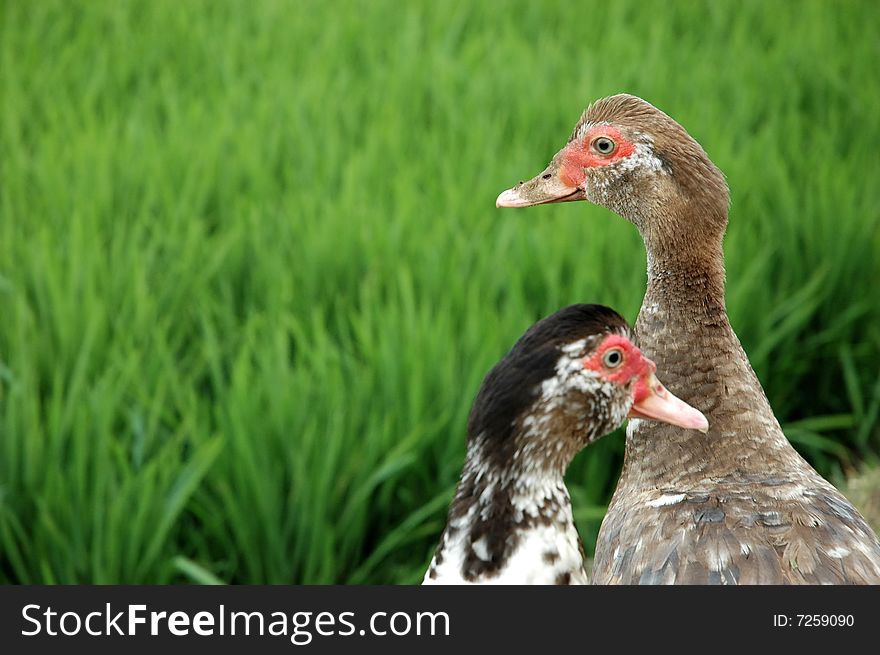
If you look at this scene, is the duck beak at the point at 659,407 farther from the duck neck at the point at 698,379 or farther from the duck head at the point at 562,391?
the duck neck at the point at 698,379

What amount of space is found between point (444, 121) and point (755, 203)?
109 centimetres

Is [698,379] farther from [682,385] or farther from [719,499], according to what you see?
[719,499]

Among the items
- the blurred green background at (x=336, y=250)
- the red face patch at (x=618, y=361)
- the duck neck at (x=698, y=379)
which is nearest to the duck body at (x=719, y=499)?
the duck neck at (x=698, y=379)

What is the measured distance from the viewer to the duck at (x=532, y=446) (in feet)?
4.81

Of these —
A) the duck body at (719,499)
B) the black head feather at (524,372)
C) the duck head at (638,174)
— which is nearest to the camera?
the black head feather at (524,372)

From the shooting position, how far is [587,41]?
456 centimetres

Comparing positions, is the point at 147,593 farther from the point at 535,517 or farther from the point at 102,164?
the point at 102,164

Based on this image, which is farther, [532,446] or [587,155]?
[587,155]

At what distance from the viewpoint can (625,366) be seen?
1530mm

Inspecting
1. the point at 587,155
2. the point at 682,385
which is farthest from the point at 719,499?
the point at 587,155

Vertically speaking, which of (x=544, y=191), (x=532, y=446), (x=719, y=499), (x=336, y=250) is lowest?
(x=719, y=499)

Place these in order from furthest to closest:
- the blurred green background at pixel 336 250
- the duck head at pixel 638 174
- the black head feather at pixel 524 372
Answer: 1. the blurred green background at pixel 336 250
2. the duck head at pixel 638 174
3. the black head feather at pixel 524 372

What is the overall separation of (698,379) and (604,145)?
0.38 metres

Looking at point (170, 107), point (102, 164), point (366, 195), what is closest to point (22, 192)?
point (102, 164)
